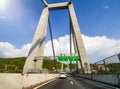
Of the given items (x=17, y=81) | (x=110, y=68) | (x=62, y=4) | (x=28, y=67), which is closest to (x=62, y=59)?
(x=28, y=67)

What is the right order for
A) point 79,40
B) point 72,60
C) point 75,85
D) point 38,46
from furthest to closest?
point 72,60 < point 38,46 < point 79,40 < point 75,85

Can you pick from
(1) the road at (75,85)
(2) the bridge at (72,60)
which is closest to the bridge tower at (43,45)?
(2) the bridge at (72,60)

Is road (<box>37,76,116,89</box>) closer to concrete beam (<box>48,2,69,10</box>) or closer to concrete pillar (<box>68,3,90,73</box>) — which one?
concrete pillar (<box>68,3,90,73</box>)

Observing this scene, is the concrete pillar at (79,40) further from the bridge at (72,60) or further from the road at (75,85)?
the road at (75,85)

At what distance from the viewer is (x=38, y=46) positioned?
44.0 m

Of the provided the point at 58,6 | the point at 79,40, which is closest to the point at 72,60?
the point at 79,40

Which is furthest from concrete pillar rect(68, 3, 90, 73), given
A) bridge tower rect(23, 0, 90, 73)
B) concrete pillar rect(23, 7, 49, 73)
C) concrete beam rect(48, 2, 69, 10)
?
concrete pillar rect(23, 7, 49, 73)

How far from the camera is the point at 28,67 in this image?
4094 cm

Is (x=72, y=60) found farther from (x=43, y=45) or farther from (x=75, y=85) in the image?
(x=75, y=85)

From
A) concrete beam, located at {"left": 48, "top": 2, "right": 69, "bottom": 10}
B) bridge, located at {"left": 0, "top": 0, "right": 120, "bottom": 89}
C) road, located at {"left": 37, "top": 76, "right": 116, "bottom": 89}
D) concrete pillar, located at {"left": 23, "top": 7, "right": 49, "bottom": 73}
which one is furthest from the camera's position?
concrete beam, located at {"left": 48, "top": 2, "right": 69, "bottom": 10}

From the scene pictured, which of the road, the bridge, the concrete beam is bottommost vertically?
the road

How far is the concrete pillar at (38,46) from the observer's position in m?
41.9

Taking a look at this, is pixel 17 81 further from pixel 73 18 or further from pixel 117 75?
pixel 73 18

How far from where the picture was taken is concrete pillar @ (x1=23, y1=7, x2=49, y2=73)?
1650 inches
